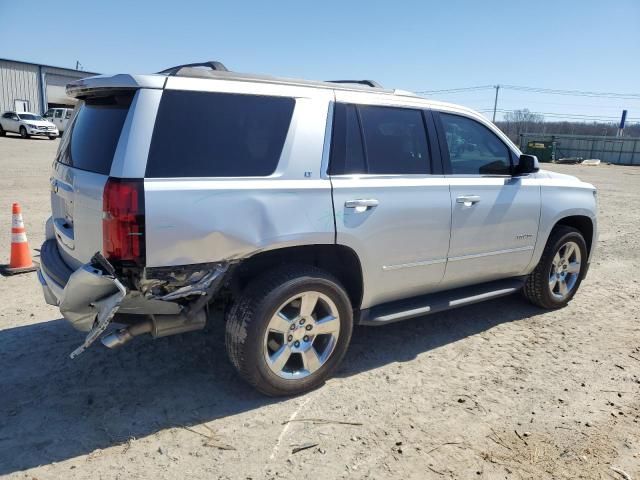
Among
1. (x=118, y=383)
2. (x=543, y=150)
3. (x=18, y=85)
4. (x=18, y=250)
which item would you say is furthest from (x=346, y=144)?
(x=18, y=85)

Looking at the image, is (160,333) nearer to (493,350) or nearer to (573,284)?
(493,350)

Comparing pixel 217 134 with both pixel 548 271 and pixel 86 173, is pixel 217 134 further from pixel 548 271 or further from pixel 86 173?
pixel 548 271

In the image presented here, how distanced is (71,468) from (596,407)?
3.26 m

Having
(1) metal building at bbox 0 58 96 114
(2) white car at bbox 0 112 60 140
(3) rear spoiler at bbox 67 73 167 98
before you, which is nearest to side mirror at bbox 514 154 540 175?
(3) rear spoiler at bbox 67 73 167 98

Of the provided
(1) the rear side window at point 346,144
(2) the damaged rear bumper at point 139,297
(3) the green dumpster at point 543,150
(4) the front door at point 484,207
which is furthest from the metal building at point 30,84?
(2) the damaged rear bumper at point 139,297

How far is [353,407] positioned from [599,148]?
46.9 metres

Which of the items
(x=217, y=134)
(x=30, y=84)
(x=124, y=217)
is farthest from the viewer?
(x=30, y=84)

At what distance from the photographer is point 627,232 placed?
9.61m

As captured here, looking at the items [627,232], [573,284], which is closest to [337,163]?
[573,284]

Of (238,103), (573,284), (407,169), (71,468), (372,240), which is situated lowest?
(71,468)

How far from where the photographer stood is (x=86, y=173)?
301 centimetres

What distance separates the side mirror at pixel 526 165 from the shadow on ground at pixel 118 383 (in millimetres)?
1502

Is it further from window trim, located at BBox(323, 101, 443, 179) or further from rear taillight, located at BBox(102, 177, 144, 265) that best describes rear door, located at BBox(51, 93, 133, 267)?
window trim, located at BBox(323, 101, 443, 179)

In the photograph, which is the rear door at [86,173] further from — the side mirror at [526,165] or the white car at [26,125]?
the white car at [26,125]
